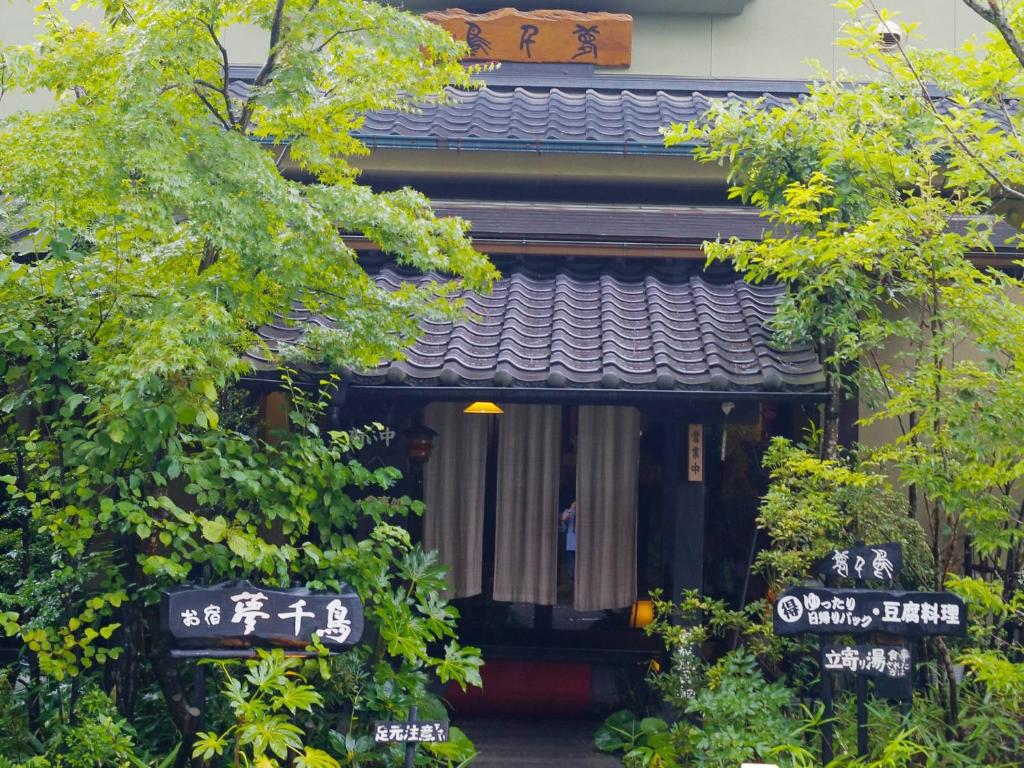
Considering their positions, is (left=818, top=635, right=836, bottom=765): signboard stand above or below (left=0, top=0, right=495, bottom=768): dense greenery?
below

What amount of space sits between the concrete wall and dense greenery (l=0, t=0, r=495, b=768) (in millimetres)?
5053

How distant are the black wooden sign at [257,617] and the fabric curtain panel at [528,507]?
3334 millimetres

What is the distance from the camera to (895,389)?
615 cm

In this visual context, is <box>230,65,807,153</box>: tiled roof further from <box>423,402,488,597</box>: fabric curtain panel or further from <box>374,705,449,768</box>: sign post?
<box>374,705,449,768</box>: sign post

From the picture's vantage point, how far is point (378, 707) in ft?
20.5

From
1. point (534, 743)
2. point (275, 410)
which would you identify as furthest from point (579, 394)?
point (534, 743)

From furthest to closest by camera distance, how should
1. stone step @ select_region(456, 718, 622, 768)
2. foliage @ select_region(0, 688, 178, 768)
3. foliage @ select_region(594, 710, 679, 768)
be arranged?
stone step @ select_region(456, 718, 622, 768) → foliage @ select_region(594, 710, 679, 768) → foliage @ select_region(0, 688, 178, 768)

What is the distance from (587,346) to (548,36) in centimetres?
434

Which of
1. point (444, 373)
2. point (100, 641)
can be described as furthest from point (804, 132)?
point (100, 641)

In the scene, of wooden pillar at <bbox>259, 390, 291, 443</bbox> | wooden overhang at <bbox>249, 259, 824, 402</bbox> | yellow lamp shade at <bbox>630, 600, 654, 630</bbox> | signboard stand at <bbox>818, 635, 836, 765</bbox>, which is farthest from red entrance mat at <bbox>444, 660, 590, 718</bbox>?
signboard stand at <bbox>818, 635, 836, 765</bbox>

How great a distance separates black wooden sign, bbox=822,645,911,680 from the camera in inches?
217

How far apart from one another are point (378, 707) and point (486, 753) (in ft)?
6.20

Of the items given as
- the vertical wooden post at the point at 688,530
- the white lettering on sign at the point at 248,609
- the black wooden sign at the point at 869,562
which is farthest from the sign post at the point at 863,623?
the white lettering on sign at the point at 248,609

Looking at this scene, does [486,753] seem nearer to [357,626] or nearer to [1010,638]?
[357,626]
